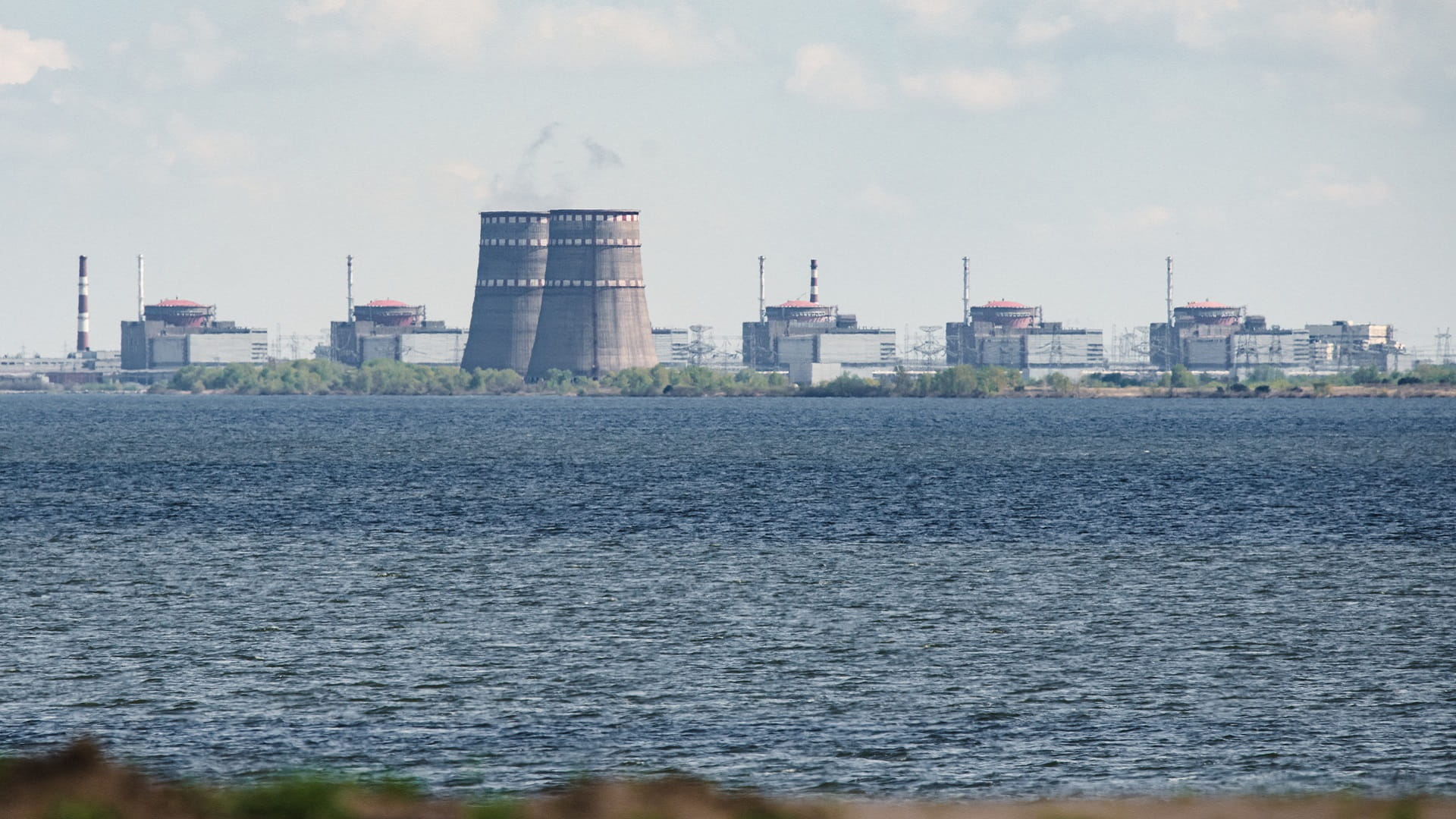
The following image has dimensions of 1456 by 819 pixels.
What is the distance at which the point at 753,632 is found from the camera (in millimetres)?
31969

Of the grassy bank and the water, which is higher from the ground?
the grassy bank

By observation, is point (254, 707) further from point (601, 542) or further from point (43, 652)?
point (601, 542)

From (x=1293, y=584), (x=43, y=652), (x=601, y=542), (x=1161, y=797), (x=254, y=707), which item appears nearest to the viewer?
(x=1161, y=797)

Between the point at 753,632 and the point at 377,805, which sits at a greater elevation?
the point at 377,805

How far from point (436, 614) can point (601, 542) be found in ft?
51.6

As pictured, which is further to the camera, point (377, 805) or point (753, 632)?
point (753, 632)

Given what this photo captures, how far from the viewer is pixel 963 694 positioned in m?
25.7

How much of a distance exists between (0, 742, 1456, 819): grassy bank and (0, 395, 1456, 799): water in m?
6.40

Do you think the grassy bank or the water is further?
the water

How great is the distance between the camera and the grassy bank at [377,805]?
485 inches

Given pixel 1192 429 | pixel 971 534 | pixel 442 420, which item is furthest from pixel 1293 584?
pixel 442 420

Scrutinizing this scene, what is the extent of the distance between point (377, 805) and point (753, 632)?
64.3 ft

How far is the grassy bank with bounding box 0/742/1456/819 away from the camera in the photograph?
40.4ft

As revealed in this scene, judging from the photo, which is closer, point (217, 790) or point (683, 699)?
point (217, 790)
